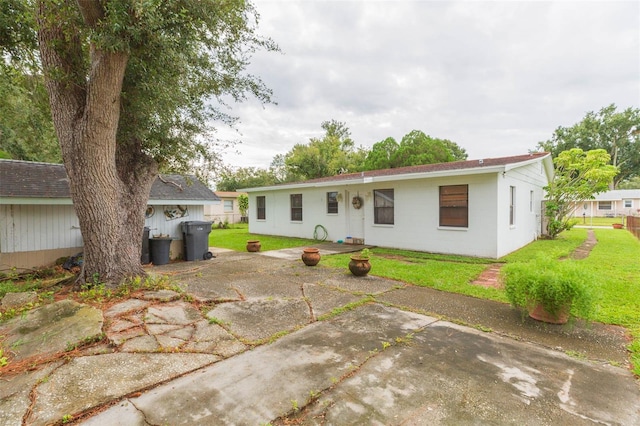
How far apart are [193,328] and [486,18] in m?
10.1

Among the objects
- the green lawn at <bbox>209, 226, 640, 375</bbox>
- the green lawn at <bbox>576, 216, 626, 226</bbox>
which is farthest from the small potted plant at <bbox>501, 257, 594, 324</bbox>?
the green lawn at <bbox>576, 216, 626, 226</bbox>

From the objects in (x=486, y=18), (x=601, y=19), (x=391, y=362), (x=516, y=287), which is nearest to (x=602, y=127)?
(x=601, y=19)

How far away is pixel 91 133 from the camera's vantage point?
15.5 feet

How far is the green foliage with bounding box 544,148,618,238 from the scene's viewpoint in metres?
10.8

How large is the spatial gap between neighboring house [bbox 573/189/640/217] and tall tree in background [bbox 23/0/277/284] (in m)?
37.4

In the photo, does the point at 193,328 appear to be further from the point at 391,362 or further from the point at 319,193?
the point at 319,193

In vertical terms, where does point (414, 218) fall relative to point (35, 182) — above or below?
below

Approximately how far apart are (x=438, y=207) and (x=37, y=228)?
35.8 feet

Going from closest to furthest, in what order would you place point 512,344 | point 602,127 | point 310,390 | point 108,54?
point 310,390
point 512,344
point 108,54
point 602,127

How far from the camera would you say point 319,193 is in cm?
1255

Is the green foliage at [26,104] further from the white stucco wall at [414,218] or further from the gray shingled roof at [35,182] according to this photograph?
the white stucco wall at [414,218]

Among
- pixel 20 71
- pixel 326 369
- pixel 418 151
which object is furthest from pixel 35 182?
pixel 418 151

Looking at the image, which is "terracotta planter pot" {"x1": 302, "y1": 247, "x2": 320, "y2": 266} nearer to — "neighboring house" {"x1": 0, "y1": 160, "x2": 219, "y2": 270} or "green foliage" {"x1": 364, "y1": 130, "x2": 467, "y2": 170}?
"neighboring house" {"x1": 0, "y1": 160, "x2": 219, "y2": 270}

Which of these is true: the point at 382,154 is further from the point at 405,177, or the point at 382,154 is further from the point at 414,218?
the point at 414,218
